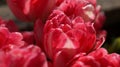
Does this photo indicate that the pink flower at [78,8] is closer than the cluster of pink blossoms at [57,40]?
No

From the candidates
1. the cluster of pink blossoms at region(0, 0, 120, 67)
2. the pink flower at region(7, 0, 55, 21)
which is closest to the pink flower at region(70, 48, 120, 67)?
the cluster of pink blossoms at region(0, 0, 120, 67)

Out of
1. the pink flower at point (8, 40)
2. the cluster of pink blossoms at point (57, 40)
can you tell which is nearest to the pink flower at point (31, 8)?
the cluster of pink blossoms at point (57, 40)

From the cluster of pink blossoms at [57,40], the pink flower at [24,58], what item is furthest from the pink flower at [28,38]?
the pink flower at [24,58]

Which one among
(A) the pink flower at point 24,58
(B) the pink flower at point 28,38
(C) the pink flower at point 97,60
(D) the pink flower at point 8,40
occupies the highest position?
(A) the pink flower at point 24,58

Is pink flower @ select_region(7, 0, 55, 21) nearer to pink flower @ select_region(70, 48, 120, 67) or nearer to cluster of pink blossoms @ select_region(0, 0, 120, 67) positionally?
cluster of pink blossoms @ select_region(0, 0, 120, 67)

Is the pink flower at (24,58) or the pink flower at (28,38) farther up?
the pink flower at (24,58)

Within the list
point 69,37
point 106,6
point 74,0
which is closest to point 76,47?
point 69,37

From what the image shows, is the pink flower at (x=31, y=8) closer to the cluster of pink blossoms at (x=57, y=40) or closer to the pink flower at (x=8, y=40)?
the cluster of pink blossoms at (x=57, y=40)

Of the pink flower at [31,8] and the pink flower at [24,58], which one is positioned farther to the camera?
the pink flower at [31,8]

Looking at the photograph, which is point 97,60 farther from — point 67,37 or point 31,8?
point 31,8
